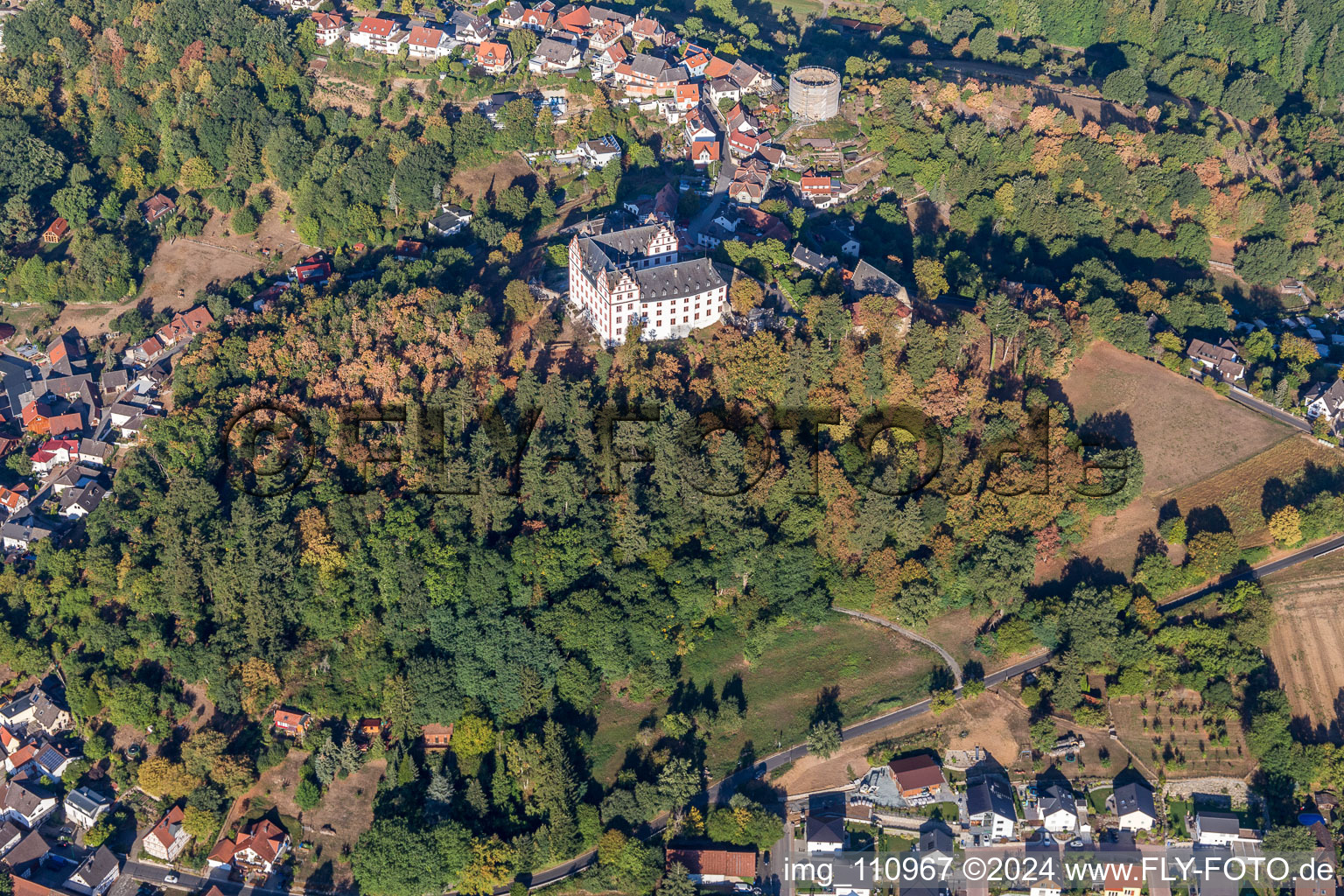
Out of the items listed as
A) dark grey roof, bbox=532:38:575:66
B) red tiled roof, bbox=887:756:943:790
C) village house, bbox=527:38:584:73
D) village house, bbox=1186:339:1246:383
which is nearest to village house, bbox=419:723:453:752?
red tiled roof, bbox=887:756:943:790

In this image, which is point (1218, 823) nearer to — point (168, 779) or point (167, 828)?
point (167, 828)

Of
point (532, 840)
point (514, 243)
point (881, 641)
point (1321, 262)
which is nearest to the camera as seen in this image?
point (532, 840)

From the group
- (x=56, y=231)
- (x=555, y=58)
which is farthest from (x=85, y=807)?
(x=555, y=58)

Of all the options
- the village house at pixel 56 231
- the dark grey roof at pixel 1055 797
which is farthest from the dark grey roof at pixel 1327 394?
the village house at pixel 56 231

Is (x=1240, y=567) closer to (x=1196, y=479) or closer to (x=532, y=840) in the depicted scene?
(x=1196, y=479)

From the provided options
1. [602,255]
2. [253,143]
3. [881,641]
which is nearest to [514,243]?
[602,255]

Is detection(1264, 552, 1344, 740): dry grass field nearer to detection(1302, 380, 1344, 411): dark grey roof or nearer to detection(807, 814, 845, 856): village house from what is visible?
detection(1302, 380, 1344, 411): dark grey roof
